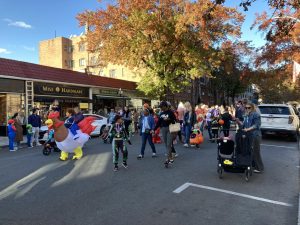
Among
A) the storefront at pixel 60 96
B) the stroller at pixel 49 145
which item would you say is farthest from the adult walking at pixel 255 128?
the storefront at pixel 60 96

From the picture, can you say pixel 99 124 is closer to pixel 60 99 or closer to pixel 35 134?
pixel 35 134

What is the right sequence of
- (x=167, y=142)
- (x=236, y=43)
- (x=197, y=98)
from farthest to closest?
(x=197, y=98) < (x=236, y=43) < (x=167, y=142)

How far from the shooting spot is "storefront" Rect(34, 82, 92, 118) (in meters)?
21.8

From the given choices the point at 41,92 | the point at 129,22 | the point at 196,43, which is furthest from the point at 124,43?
the point at 41,92

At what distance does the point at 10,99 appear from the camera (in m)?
19.9

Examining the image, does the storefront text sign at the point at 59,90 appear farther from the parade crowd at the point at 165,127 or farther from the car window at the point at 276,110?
the car window at the point at 276,110

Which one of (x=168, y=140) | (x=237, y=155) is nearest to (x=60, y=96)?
(x=168, y=140)

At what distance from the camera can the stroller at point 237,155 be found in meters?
7.14

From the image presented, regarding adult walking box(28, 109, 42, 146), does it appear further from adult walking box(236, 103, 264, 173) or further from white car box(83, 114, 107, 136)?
adult walking box(236, 103, 264, 173)

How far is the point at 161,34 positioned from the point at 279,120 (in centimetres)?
1256

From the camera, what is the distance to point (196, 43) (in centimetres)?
2622

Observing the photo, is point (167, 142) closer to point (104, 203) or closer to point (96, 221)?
point (104, 203)

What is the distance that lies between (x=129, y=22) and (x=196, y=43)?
583cm

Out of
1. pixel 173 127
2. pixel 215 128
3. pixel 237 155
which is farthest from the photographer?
pixel 215 128
